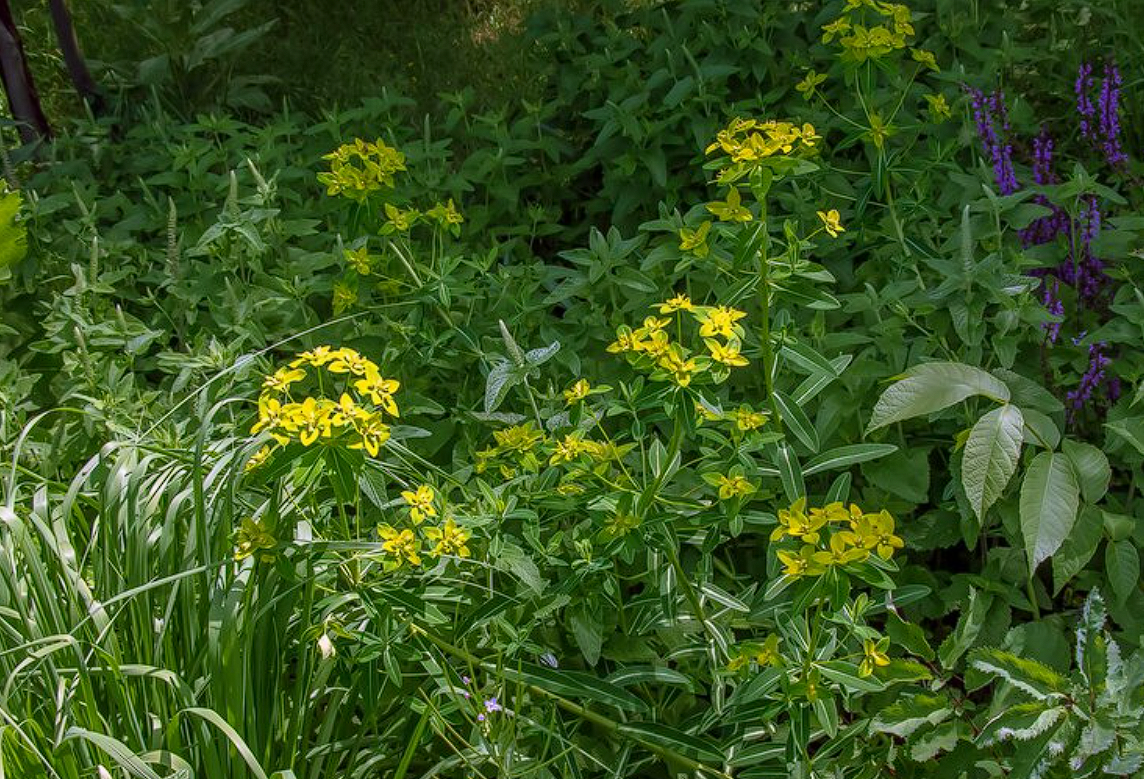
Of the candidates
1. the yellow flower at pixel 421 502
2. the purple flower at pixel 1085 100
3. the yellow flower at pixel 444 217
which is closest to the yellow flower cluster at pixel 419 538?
the yellow flower at pixel 421 502

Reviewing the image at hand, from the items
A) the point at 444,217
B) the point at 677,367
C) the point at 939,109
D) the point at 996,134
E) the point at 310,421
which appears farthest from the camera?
the point at 996,134

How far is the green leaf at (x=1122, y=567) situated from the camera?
2.31 meters

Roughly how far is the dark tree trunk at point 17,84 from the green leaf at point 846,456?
2.96 meters

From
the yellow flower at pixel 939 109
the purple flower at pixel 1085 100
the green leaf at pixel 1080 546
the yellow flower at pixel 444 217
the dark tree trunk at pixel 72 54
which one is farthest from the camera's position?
the dark tree trunk at pixel 72 54

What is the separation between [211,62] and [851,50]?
2773 mm

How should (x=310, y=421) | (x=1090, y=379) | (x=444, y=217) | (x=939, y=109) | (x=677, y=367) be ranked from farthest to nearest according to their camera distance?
(x=939, y=109), (x=444, y=217), (x=1090, y=379), (x=677, y=367), (x=310, y=421)

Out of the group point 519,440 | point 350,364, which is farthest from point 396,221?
point 350,364

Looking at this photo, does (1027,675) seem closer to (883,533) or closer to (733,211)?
(883,533)

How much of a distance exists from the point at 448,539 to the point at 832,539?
0.54m

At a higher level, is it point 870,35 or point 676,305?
point 870,35

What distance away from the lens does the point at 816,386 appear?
225 cm

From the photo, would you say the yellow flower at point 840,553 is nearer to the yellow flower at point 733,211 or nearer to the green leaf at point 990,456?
the green leaf at point 990,456

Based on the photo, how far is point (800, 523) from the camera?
1828mm

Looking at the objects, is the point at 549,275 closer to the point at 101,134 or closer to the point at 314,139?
the point at 314,139
